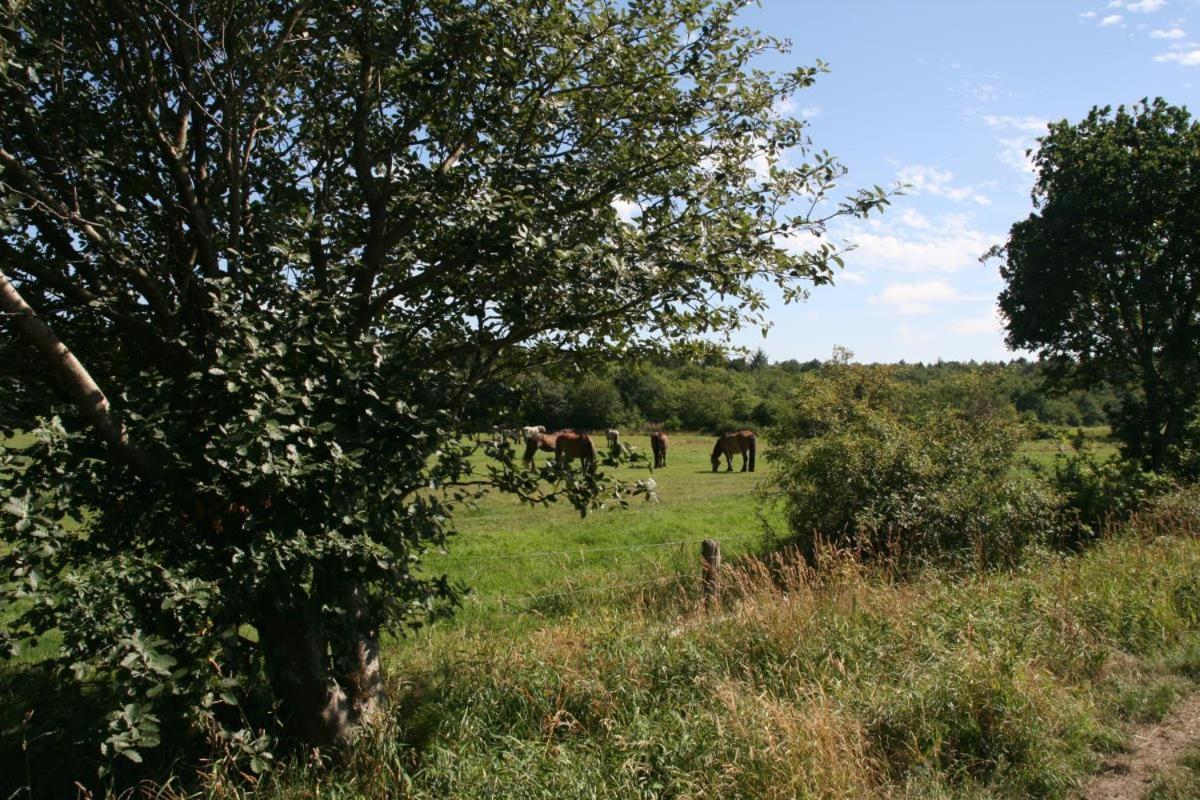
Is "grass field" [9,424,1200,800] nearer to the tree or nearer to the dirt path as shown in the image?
the dirt path

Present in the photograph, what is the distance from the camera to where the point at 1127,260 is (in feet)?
53.4

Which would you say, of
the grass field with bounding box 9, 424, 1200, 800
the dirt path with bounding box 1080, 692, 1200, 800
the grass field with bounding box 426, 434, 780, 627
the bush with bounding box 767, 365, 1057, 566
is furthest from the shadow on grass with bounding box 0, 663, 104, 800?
the bush with bounding box 767, 365, 1057, 566

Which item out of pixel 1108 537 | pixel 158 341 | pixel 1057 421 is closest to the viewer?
pixel 158 341

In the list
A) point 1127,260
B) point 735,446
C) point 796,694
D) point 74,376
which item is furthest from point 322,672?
point 735,446

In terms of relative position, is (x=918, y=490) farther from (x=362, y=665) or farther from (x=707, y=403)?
(x=707, y=403)

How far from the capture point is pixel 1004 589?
721 cm

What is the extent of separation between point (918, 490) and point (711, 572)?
4.43 m

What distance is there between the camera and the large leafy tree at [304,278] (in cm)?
367

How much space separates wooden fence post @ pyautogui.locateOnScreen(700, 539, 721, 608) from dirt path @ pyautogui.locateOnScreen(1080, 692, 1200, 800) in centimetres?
350

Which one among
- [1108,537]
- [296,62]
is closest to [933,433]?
[1108,537]

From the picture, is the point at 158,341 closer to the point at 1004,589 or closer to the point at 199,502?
the point at 199,502

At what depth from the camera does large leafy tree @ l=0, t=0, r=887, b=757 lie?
144 inches

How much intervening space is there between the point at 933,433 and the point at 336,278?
9975mm

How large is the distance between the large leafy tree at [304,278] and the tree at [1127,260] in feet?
46.3
